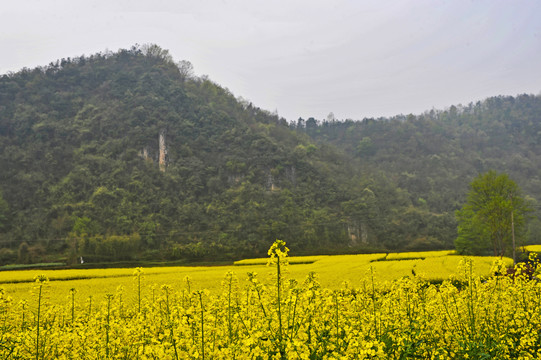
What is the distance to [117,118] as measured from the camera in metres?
87.6

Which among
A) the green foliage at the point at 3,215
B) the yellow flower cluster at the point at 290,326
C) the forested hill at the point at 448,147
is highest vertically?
the forested hill at the point at 448,147

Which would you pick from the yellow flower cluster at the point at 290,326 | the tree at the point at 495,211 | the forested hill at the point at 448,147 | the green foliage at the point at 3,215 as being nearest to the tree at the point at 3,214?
the green foliage at the point at 3,215

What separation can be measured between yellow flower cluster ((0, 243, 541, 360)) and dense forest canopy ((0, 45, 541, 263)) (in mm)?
44098

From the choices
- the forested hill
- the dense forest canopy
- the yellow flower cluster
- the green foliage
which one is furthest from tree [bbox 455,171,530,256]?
the green foliage

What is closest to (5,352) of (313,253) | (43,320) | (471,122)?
(43,320)

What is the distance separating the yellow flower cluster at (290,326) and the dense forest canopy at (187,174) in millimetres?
44098

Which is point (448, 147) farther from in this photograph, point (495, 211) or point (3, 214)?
point (3, 214)

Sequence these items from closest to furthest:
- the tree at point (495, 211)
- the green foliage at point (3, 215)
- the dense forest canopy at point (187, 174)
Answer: the tree at point (495, 211)
the dense forest canopy at point (187, 174)
the green foliage at point (3, 215)

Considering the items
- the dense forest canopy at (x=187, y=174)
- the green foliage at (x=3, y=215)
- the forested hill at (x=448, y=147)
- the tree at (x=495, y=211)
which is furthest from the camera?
the forested hill at (x=448, y=147)

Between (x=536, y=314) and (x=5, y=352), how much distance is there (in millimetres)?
9172

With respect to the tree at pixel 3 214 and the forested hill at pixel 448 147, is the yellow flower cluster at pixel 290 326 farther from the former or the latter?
the forested hill at pixel 448 147

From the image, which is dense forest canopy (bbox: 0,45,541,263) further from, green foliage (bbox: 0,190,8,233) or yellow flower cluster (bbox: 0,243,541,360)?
yellow flower cluster (bbox: 0,243,541,360)

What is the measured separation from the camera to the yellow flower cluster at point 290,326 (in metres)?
4.46

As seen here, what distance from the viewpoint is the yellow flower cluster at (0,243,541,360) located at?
14.6 ft
